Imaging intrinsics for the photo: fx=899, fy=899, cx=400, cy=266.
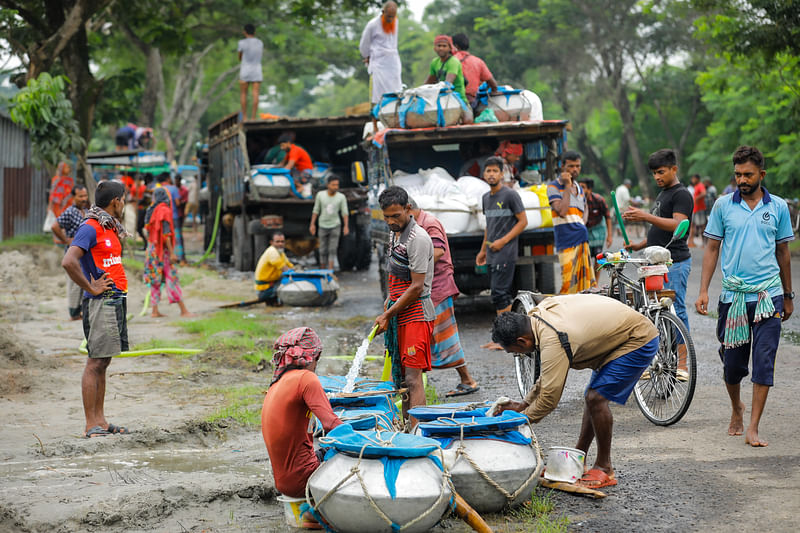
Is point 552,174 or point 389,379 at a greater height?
point 552,174

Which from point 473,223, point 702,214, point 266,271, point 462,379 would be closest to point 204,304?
point 266,271

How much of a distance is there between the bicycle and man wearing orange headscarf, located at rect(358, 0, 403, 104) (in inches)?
306

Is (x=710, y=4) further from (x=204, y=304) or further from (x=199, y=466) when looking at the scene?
(x=199, y=466)

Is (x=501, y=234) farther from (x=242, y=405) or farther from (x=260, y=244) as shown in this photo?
(x=260, y=244)

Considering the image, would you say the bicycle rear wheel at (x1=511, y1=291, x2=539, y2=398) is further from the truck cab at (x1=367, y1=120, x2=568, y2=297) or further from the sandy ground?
the truck cab at (x1=367, y1=120, x2=568, y2=297)

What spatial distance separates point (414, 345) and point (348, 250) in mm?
12305

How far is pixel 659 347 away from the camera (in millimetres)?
6246

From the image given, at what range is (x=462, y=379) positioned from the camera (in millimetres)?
7355

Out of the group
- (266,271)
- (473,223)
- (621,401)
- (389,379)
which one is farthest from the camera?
(266,271)

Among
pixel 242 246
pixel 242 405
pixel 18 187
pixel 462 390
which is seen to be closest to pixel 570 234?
pixel 462 390

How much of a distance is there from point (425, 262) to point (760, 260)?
82.3 inches

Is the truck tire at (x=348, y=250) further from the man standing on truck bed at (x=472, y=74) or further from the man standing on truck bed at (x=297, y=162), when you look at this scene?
the man standing on truck bed at (x=472, y=74)

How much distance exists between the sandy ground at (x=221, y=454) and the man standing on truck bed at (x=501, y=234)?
701 millimetres

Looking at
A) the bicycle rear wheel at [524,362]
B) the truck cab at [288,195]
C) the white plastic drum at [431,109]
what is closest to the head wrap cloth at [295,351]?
the bicycle rear wheel at [524,362]
